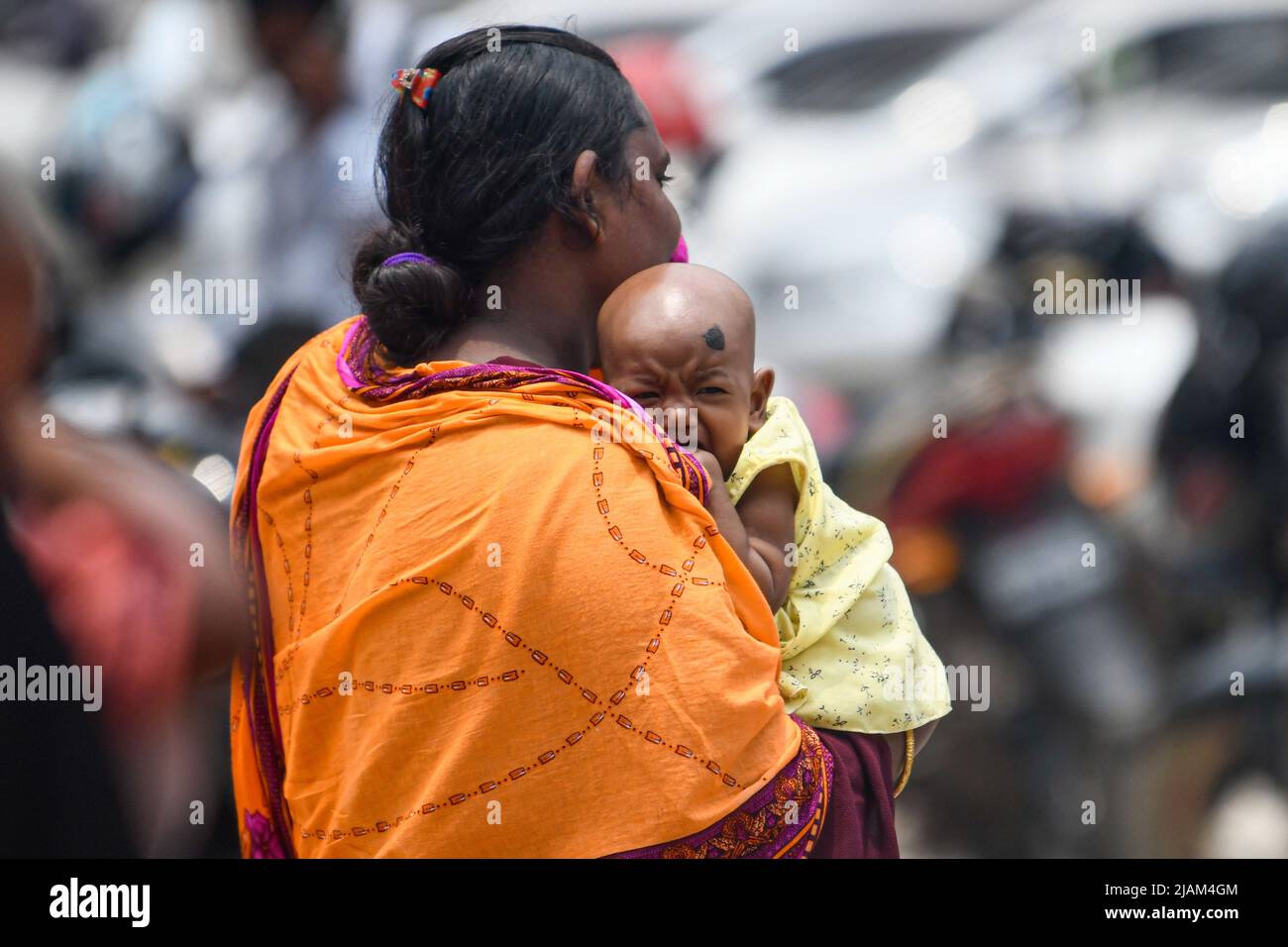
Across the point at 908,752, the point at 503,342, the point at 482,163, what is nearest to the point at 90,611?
the point at 503,342

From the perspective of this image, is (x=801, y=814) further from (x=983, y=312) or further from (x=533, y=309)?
(x=983, y=312)

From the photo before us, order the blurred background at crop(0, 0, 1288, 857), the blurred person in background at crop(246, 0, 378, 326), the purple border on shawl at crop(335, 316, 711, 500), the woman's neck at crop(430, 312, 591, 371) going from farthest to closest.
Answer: the blurred background at crop(0, 0, 1288, 857), the blurred person in background at crop(246, 0, 378, 326), the woman's neck at crop(430, 312, 591, 371), the purple border on shawl at crop(335, 316, 711, 500)

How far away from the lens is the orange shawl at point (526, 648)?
185 centimetres

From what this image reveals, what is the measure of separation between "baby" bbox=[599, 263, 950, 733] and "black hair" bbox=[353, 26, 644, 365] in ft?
0.60

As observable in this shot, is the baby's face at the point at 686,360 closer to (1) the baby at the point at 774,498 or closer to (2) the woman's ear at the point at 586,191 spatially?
(1) the baby at the point at 774,498

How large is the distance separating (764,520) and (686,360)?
25 cm

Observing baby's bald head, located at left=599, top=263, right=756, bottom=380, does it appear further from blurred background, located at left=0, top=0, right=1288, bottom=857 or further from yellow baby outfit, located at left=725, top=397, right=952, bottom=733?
blurred background, located at left=0, top=0, right=1288, bottom=857

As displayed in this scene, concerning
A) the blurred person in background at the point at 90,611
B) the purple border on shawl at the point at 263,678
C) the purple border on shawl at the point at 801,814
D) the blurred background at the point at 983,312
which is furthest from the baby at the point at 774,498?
the blurred background at the point at 983,312

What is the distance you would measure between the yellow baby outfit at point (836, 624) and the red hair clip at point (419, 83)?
657 mm

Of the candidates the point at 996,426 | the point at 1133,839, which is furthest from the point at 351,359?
the point at 1133,839

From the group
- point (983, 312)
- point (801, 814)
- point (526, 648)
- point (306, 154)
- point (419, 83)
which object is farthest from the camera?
point (983, 312)

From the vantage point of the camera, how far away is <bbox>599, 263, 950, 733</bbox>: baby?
6.89ft

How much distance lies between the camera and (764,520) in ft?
7.02

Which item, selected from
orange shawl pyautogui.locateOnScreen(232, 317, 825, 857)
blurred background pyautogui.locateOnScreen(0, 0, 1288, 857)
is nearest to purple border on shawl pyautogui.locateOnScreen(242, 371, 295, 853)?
orange shawl pyautogui.locateOnScreen(232, 317, 825, 857)
